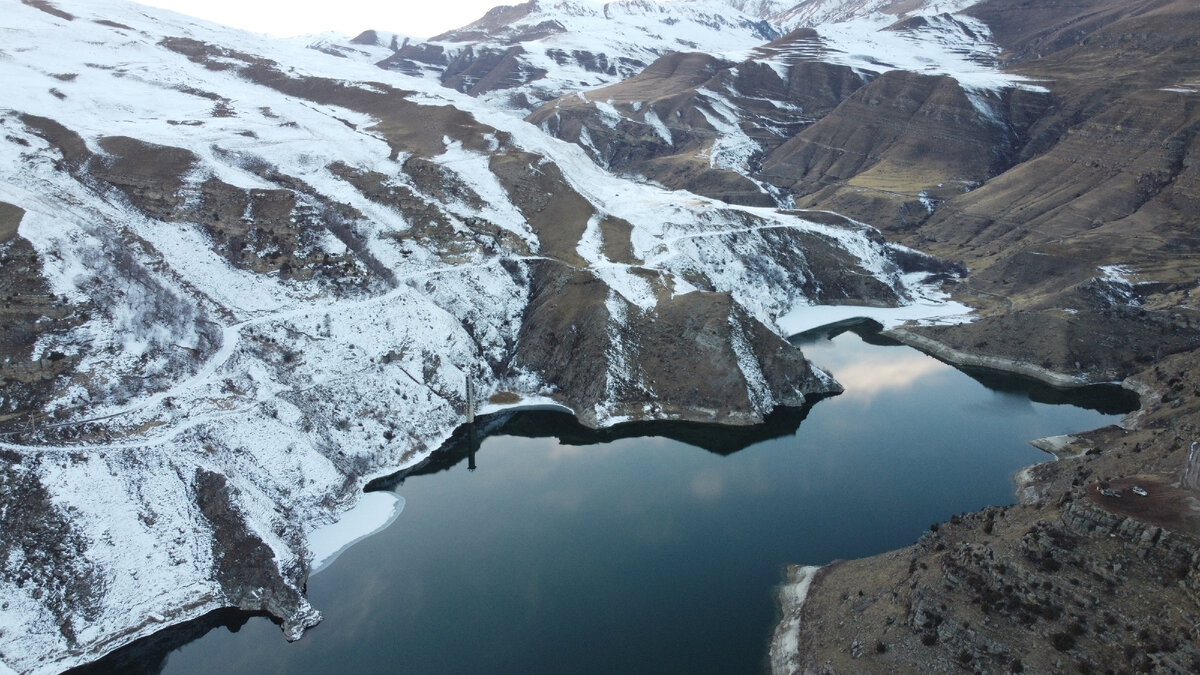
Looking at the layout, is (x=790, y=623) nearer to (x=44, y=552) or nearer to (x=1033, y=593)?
(x=1033, y=593)

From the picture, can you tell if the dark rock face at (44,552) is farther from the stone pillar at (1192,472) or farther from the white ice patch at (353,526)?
the stone pillar at (1192,472)

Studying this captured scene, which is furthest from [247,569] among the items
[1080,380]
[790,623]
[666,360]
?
[1080,380]

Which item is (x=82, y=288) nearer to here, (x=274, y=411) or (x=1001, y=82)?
(x=274, y=411)

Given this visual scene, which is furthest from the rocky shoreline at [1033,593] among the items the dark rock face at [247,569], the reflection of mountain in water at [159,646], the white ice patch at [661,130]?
the white ice patch at [661,130]

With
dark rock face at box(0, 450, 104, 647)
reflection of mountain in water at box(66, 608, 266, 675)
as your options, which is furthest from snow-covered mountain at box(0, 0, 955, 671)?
reflection of mountain in water at box(66, 608, 266, 675)

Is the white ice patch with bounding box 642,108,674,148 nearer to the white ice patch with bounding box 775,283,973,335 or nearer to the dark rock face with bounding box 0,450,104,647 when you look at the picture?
the white ice patch with bounding box 775,283,973,335
